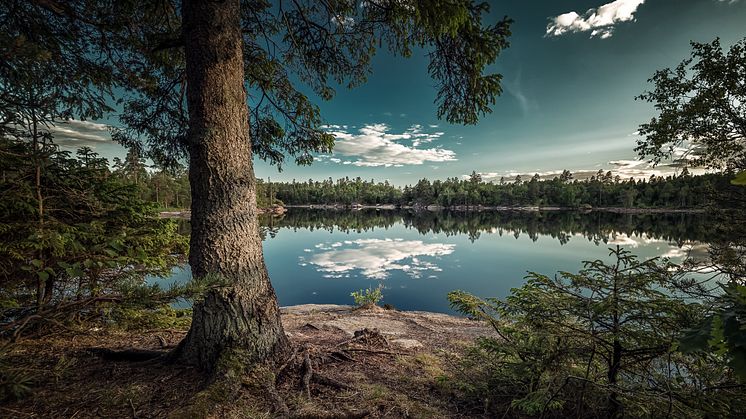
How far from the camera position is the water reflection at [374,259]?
59.7 ft

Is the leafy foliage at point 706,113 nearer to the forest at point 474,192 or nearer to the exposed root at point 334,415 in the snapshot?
the exposed root at point 334,415

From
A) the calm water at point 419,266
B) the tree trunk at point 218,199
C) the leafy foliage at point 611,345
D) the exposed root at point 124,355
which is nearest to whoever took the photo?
the leafy foliage at point 611,345

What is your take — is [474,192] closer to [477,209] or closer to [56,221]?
[477,209]

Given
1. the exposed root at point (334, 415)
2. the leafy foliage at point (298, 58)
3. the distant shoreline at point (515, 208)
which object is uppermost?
the leafy foliage at point (298, 58)

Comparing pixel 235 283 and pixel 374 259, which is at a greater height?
pixel 235 283

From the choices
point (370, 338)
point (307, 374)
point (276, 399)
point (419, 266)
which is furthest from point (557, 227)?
point (276, 399)

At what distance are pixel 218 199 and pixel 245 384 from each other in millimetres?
1906

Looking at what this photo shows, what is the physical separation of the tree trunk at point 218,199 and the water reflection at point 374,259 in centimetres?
1423

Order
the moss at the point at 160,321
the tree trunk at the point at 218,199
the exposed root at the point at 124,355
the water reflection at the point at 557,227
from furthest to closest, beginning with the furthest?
1. the water reflection at the point at 557,227
2. the moss at the point at 160,321
3. the exposed root at the point at 124,355
4. the tree trunk at the point at 218,199

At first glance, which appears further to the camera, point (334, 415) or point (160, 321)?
point (160, 321)

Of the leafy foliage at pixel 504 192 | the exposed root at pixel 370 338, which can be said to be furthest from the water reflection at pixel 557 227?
the leafy foliage at pixel 504 192

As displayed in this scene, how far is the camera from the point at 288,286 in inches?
618

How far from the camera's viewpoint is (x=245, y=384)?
9.55 ft

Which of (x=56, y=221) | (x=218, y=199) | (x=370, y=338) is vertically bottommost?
(x=370, y=338)
